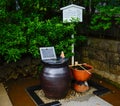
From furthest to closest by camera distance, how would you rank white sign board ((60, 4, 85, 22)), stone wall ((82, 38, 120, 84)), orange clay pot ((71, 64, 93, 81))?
stone wall ((82, 38, 120, 84)) < white sign board ((60, 4, 85, 22)) < orange clay pot ((71, 64, 93, 81))

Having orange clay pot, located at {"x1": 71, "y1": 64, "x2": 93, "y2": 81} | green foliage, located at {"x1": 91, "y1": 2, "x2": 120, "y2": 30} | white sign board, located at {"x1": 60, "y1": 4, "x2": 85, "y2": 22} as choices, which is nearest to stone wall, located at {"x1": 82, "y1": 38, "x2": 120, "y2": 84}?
green foliage, located at {"x1": 91, "y1": 2, "x2": 120, "y2": 30}

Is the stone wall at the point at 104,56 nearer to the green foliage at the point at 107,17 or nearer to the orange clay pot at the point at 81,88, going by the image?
the green foliage at the point at 107,17

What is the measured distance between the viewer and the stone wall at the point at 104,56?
569 centimetres

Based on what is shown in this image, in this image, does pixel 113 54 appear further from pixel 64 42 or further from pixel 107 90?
pixel 64 42

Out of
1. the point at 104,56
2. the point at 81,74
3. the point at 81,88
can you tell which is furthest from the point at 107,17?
the point at 81,88

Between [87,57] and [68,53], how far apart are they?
136cm

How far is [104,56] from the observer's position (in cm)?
606

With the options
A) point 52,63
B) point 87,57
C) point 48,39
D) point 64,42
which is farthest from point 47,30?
point 87,57

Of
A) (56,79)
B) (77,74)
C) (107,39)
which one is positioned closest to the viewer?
(56,79)

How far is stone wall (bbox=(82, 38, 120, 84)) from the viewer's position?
5.69 meters

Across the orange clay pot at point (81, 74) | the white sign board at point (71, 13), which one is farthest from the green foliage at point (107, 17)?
the orange clay pot at point (81, 74)

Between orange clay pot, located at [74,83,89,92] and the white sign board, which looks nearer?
orange clay pot, located at [74,83,89,92]

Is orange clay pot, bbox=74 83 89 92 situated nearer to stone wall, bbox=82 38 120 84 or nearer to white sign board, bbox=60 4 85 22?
stone wall, bbox=82 38 120 84

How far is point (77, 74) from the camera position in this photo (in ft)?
16.9
